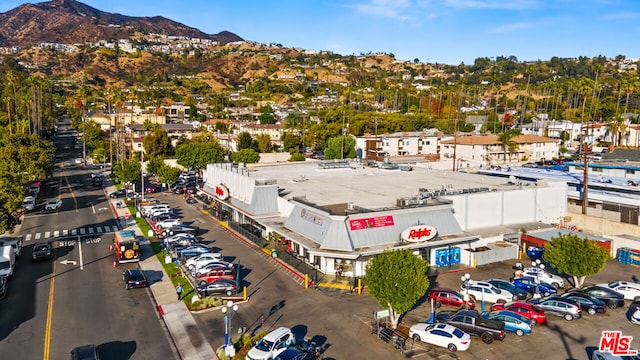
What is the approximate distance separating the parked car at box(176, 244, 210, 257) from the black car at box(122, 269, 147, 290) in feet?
22.3

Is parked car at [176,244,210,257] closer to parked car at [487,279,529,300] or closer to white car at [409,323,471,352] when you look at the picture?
white car at [409,323,471,352]

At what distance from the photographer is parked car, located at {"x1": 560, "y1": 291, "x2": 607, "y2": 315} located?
32.9m

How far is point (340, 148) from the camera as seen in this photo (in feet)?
350

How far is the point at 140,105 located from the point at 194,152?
12024 cm

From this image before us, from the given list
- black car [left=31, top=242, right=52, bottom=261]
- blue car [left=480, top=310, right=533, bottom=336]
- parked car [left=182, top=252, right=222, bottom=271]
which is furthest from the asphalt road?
blue car [left=480, top=310, right=533, bottom=336]

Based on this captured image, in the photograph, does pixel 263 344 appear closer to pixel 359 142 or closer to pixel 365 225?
pixel 365 225

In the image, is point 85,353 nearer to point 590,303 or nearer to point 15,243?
point 15,243

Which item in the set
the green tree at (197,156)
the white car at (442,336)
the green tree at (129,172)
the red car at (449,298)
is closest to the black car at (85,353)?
the white car at (442,336)

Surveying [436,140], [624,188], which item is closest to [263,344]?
[624,188]

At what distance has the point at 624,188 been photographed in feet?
196

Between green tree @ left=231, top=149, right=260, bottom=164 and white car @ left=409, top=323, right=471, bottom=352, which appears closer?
white car @ left=409, top=323, right=471, bottom=352

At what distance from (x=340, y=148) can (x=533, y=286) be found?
72038 millimetres

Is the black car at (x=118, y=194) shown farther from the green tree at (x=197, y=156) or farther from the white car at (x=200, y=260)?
the white car at (x=200, y=260)

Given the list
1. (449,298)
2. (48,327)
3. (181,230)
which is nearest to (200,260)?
(181,230)
